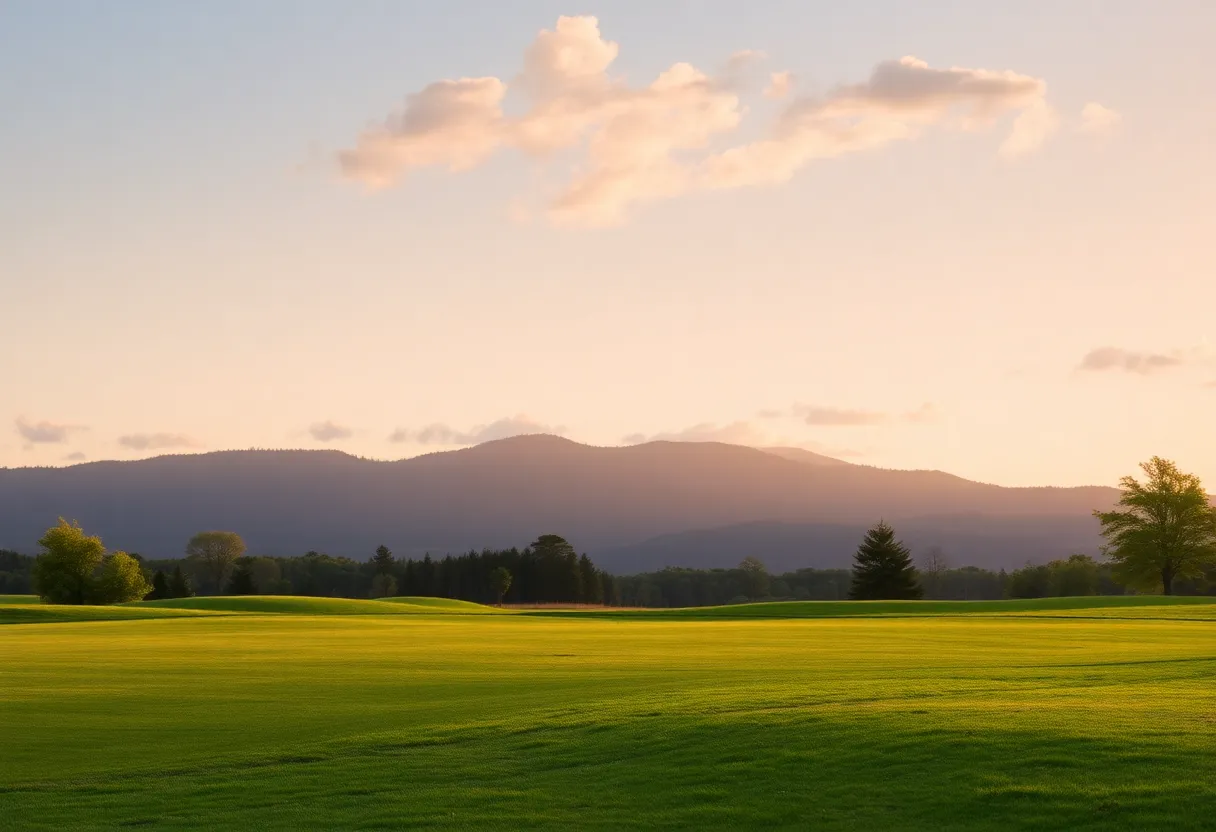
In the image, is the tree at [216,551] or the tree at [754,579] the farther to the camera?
the tree at [754,579]

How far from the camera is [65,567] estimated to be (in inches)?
3435

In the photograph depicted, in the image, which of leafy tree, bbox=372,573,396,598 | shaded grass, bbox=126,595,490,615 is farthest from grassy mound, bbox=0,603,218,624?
leafy tree, bbox=372,573,396,598

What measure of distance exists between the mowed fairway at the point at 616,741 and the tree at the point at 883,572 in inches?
2543

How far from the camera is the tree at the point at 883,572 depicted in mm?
93562

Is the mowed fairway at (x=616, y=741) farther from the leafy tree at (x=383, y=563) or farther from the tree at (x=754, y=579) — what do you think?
the tree at (x=754, y=579)

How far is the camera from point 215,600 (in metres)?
74.6

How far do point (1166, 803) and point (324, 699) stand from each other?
49.8 ft

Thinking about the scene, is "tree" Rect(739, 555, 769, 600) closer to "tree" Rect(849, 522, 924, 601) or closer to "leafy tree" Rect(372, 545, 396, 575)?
"leafy tree" Rect(372, 545, 396, 575)

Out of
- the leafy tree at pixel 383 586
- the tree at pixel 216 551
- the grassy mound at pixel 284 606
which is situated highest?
the tree at pixel 216 551

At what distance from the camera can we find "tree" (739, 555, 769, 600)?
556 ft

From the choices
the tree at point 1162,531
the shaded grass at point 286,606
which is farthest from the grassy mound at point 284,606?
the tree at point 1162,531

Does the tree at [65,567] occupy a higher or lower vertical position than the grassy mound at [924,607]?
higher

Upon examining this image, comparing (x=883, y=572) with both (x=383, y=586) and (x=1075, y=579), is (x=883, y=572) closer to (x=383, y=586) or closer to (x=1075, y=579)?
(x=1075, y=579)

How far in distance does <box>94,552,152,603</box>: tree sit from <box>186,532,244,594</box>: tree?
68.9m
